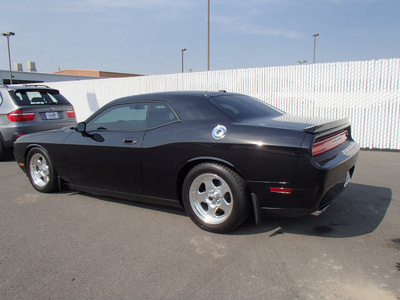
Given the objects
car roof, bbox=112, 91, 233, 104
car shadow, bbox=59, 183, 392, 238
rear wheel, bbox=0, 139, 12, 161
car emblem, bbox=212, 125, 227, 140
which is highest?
car roof, bbox=112, 91, 233, 104

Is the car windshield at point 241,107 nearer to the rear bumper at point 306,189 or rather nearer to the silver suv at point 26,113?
the rear bumper at point 306,189

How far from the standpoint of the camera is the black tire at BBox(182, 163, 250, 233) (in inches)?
125

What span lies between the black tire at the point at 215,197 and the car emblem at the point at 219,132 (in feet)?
0.91

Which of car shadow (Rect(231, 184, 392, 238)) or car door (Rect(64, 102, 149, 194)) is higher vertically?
car door (Rect(64, 102, 149, 194))

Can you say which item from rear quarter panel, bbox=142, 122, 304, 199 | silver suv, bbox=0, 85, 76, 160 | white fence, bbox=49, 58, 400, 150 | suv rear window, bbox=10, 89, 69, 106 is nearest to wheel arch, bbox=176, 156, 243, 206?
rear quarter panel, bbox=142, 122, 304, 199

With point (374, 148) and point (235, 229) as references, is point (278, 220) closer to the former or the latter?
point (235, 229)

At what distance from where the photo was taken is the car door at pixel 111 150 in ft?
12.7

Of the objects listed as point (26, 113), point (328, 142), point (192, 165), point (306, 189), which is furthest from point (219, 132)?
point (26, 113)

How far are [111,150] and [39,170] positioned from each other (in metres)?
1.76

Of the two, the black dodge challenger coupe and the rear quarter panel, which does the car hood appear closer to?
the black dodge challenger coupe

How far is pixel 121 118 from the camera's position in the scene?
170 inches

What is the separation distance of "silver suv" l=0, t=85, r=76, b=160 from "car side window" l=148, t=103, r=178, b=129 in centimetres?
476

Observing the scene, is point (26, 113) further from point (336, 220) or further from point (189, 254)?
point (336, 220)

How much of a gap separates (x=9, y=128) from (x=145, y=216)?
5.05 meters
